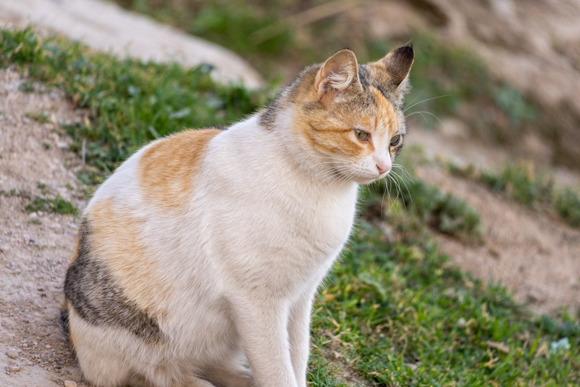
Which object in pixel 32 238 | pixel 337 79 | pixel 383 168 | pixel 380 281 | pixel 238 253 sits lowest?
pixel 380 281

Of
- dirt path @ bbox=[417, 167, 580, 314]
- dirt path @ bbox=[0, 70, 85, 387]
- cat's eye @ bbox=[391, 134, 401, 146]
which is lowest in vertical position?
dirt path @ bbox=[417, 167, 580, 314]

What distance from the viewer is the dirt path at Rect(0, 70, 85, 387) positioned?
286cm

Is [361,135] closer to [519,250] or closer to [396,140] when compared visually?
[396,140]

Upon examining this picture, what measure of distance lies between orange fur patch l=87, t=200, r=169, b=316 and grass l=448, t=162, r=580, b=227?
4524mm

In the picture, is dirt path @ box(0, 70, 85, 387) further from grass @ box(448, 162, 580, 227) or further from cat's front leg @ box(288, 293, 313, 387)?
grass @ box(448, 162, 580, 227)

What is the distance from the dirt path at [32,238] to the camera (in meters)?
2.86

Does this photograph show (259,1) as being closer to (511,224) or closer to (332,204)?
(511,224)

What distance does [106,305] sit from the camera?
2756 millimetres

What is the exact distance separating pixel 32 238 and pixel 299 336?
1726mm

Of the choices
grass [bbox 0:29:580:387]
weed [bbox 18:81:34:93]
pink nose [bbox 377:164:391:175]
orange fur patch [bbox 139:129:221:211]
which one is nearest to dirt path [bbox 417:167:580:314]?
grass [bbox 0:29:580:387]

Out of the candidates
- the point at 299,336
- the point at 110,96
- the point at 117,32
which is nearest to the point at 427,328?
the point at 299,336

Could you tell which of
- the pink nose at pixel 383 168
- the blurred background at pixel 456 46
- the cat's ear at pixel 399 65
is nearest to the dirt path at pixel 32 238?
the pink nose at pixel 383 168

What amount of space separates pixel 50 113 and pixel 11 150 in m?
0.49

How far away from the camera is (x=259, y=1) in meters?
9.42
